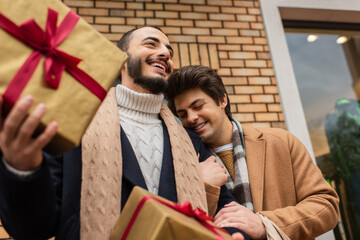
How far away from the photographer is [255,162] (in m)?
1.93

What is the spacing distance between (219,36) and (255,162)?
1.58 metres

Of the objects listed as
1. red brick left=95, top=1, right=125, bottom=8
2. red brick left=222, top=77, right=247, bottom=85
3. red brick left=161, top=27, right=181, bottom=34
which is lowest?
red brick left=222, top=77, right=247, bottom=85

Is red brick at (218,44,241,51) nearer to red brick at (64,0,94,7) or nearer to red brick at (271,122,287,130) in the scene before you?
red brick at (271,122,287,130)

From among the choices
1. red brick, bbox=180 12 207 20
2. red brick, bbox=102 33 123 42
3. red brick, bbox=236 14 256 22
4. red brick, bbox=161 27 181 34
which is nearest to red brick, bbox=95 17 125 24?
red brick, bbox=102 33 123 42

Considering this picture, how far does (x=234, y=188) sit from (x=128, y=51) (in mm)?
1057

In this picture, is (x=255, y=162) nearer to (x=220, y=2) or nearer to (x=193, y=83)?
(x=193, y=83)

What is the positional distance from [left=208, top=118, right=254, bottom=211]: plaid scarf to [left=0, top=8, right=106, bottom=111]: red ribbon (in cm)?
123

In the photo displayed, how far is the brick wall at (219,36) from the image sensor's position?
2838 millimetres

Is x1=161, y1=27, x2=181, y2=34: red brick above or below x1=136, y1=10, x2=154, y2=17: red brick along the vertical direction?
below

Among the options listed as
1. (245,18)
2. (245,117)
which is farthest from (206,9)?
(245,117)

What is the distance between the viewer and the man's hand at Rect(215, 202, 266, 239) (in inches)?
52.1

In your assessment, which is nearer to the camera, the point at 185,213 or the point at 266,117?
the point at 185,213

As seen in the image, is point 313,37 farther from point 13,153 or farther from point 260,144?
point 13,153

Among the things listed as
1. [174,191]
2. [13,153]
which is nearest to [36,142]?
[13,153]
